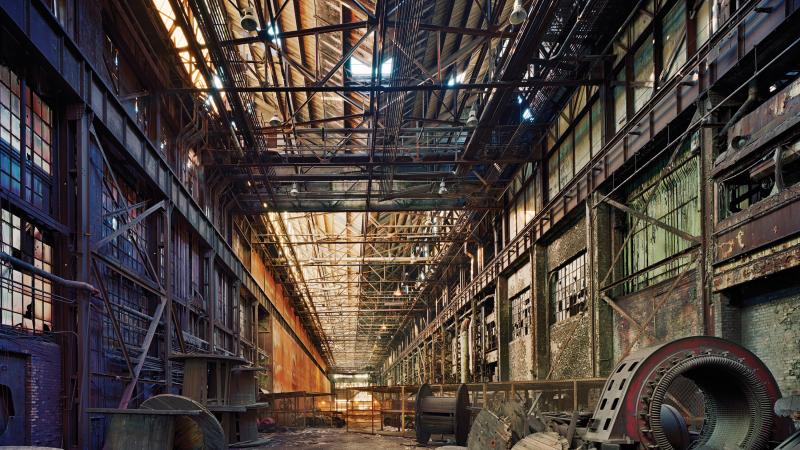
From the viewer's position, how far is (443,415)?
58.7ft

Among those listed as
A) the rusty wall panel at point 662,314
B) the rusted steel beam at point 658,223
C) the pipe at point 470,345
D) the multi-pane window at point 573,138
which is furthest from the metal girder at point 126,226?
the pipe at point 470,345

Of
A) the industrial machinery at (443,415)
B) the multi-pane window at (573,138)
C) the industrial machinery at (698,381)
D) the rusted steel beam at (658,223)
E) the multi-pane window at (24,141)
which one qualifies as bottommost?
the industrial machinery at (443,415)

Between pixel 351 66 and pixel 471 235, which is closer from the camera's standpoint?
pixel 351 66

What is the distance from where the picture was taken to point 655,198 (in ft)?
43.0

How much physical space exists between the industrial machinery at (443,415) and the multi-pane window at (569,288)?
324 cm

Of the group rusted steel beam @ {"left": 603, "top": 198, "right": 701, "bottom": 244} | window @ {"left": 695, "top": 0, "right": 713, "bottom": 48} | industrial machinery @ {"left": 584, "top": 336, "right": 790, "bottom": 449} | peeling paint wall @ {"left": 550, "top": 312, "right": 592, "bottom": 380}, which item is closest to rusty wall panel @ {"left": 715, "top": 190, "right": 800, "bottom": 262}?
rusted steel beam @ {"left": 603, "top": 198, "right": 701, "bottom": 244}

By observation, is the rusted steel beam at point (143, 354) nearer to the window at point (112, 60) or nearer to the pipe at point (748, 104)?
the window at point (112, 60)

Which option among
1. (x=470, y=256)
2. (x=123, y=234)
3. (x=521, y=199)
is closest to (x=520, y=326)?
(x=521, y=199)

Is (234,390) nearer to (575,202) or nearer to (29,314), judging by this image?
(29,314)

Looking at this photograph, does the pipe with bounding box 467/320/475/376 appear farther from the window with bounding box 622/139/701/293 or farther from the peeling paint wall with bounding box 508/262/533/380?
the window with bounding box 622/139/701/293

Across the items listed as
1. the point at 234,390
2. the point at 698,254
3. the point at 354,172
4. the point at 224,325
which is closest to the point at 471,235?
the point at 354,172

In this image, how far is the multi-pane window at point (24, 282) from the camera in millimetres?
9375

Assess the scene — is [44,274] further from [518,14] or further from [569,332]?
[569,332]

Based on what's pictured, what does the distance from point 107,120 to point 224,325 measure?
13.0m
